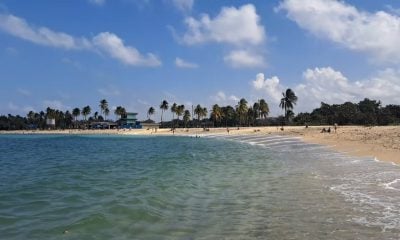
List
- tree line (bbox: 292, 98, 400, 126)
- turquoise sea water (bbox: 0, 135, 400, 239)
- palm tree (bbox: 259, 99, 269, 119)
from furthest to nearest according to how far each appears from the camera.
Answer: palm tree (bbox: 259, 99, 269, 119) → tree line (bbox: 292, 98, 400, 126) → turquoise sea water (bbox: 0, 135, 400, 239)

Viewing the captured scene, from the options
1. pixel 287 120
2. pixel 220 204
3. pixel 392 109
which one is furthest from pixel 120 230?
pixel 287 120

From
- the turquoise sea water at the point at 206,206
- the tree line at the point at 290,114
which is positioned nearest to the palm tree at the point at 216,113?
the tree line at the point at 290,114

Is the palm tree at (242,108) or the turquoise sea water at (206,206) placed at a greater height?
the palm tree at (242,108)

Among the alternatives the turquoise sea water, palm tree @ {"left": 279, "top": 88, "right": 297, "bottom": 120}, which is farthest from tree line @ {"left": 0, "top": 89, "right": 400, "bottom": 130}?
the turquoise sea water

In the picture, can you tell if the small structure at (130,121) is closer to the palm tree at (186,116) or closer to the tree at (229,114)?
the palm tree at (186,116)

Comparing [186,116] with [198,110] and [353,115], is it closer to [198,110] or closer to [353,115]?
[198,110]

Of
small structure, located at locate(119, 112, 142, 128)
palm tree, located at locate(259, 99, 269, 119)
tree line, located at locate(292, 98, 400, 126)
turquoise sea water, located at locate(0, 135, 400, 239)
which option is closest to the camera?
turquoise sea water, located at locate(0, 135, 400, 239)

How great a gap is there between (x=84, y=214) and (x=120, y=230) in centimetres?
242

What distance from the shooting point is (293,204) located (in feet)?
49.6

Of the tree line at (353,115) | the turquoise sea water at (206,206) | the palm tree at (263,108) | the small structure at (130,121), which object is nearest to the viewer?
the turquoise sea water at (206,206)

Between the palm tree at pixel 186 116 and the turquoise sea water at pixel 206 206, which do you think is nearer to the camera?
the turquoise sea water at pixel 206 206

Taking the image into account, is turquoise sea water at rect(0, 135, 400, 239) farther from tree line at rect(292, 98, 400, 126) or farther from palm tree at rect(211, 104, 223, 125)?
palm tree at rect(211, 104, 223, 125)

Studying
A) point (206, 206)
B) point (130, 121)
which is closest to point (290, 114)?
point (130, 121)

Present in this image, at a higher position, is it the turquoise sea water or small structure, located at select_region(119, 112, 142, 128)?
small structure, located at select_region(119, 112, 142, 128)
